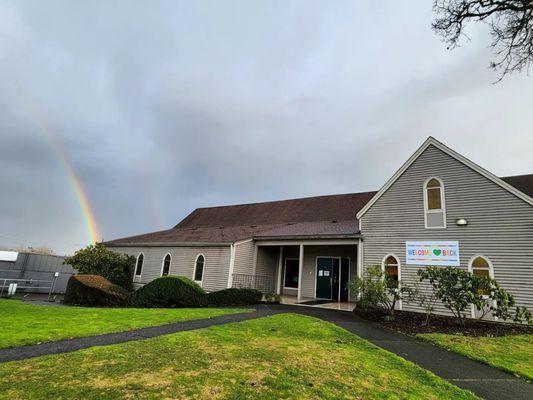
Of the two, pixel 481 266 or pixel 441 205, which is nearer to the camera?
pixel 481 266

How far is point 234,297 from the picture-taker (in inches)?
615

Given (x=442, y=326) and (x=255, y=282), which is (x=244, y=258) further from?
Result: (x=442, y=326)

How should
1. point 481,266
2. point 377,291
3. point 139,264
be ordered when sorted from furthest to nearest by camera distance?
point 139,264 < point 481,266 < point 377,291

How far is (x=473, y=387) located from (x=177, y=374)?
15.3 feet

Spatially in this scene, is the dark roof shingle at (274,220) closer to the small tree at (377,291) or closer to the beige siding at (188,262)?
the beige siding at (188,262)

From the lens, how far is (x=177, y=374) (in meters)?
4.55

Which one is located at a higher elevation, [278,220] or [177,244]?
[278,220]

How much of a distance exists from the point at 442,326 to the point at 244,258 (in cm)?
1155

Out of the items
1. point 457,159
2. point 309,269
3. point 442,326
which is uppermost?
point 457,159

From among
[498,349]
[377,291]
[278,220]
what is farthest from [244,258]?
[498,349]

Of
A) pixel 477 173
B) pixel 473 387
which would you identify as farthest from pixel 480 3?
pixel 473 387

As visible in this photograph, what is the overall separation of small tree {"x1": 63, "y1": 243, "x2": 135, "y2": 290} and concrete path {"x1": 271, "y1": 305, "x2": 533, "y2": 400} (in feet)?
61.6

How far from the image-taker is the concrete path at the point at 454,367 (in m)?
5.05

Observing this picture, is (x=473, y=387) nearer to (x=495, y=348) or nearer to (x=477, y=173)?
(x=495, y=348)
